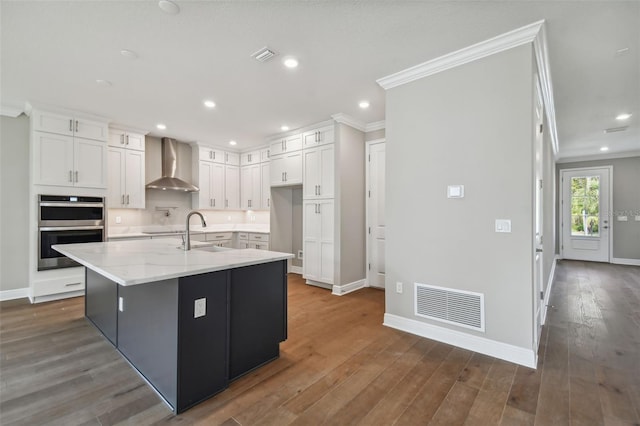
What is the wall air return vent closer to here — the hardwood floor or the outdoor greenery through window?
the hardwood floor

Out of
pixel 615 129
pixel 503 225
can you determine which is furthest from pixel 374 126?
pixel 615 129

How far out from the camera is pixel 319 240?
4.71 m

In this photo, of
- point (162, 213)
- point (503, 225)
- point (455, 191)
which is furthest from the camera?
point (162, 213)

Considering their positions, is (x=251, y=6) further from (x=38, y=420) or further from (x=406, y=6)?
(x=38, y=420)

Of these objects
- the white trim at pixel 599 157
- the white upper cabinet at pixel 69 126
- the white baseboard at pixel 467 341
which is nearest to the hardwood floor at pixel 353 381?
the white baseboard at pixel 467 341

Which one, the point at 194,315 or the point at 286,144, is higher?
the point at 286,144

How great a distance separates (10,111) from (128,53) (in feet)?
9.58

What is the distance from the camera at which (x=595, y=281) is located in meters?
5.20

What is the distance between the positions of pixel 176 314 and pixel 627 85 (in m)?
5.08

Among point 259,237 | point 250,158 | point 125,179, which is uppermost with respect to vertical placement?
point 250,158

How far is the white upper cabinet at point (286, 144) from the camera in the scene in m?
5.00

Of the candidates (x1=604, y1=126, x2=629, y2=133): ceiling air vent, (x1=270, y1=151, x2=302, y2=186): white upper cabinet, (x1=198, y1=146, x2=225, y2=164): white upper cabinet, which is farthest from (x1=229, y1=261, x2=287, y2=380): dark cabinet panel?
(x1=604, y1=126, x2=629, y2=133): ceiling air vent

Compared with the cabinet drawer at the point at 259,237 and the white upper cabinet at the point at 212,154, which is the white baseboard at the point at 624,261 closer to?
the cabinet drawer at the point at 259,237

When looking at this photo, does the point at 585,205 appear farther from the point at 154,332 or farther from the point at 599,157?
the point at 154,332
